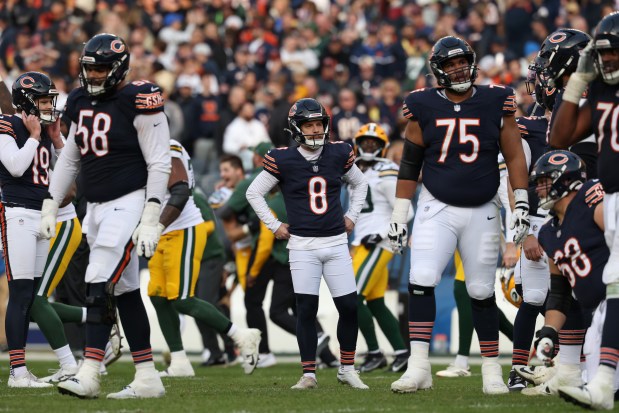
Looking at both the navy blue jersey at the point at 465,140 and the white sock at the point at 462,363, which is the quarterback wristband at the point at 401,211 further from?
the white sock at the point at 462,363

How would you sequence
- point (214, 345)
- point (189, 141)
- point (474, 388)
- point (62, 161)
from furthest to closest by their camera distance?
point (189, 141) → point (214, 345) → point (474, 388) → point (62, 161)

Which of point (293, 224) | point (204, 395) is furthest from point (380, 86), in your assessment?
point (204, 395)

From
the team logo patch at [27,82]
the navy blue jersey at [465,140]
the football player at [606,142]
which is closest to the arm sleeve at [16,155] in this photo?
the team logo patch at [27,82]

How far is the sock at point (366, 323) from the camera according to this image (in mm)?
10234

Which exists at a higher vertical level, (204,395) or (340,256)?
(340,256)

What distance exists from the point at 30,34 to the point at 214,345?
10.7 metres

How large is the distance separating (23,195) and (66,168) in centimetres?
125

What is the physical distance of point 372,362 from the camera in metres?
10.3

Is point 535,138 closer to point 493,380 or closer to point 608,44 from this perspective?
point 493,380

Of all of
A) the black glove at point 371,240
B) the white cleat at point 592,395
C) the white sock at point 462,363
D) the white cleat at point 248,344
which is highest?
the black glove at point 371,240

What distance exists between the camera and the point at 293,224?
822 centimetres

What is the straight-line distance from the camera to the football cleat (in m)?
10.3

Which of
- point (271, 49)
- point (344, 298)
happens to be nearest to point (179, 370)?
point (344, 298)

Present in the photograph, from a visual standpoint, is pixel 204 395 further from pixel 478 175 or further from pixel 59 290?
pixel 59 290
